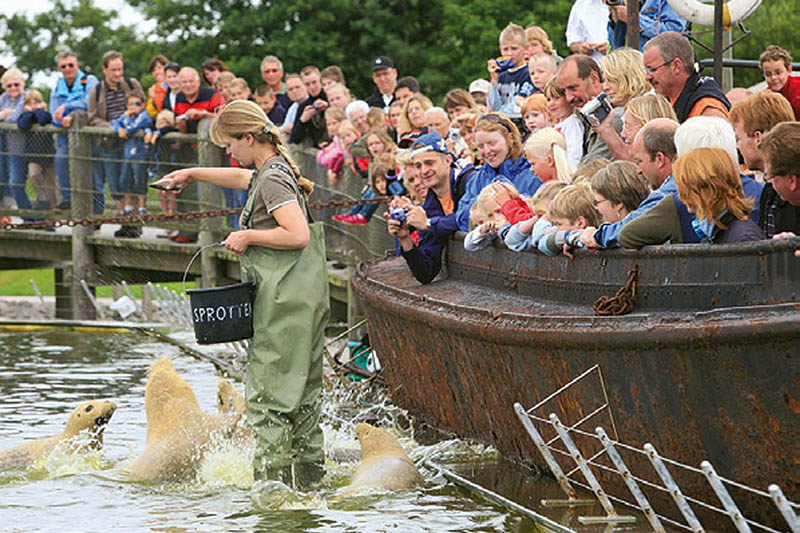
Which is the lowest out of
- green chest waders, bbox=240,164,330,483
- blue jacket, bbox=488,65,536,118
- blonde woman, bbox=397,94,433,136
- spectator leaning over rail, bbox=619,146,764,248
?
green chest waders, bbox=240,164,330,483

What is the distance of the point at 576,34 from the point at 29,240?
10.6 metres

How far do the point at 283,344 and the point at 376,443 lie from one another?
98 centimetres

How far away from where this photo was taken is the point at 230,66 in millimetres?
38500

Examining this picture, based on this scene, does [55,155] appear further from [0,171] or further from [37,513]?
[37,513]

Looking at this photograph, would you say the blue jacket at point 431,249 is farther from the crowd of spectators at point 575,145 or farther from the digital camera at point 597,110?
the digital camera at point 597,110

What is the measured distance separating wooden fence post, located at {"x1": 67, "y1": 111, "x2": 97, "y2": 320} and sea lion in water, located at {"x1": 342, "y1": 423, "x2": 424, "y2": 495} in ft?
38.3

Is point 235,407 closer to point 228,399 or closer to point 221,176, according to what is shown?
point 228,399

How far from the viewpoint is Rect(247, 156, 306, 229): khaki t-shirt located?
717 centimetres

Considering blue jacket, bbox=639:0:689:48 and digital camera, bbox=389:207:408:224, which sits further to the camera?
blue jacket, bbox=639:0:689:48

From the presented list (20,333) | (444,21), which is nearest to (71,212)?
(20,333)

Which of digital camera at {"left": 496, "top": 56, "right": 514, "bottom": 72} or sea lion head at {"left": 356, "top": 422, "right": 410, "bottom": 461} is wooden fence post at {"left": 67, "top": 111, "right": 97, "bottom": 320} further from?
sea lion head at {"left": 356, "top": 422, "right": 410, "bottom": 461}

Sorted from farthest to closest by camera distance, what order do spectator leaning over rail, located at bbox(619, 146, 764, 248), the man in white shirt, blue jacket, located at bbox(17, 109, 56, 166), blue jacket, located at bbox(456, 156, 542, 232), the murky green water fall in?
blue jacket, located at bbox(17, 109, 56, 166) → the man in white shirt → blue jacket, located at bbox(456, 156, 542, 232) → the murky green water → spectator leaning over rail, located at bbox(619, 146, 764, 248)

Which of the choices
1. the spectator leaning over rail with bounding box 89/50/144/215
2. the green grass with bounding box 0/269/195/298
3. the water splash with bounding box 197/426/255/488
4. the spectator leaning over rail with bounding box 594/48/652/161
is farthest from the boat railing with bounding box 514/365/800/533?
the green grass with bounding box 0/269/195/298

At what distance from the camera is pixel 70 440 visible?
28.7 feet
